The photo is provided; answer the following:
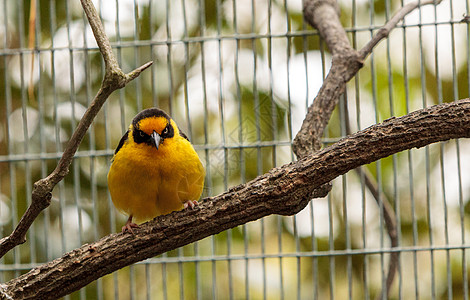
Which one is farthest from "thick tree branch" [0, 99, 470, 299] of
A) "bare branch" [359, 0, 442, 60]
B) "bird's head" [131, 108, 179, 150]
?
"bare branch" [359, 0, 442, 60]

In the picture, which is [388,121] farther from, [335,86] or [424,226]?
[424,226]

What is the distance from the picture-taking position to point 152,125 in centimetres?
266

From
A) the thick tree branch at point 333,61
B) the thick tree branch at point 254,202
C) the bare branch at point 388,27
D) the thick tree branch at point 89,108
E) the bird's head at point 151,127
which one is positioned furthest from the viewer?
the bare branch at point 388,27

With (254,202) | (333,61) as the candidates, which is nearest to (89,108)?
(254,202)

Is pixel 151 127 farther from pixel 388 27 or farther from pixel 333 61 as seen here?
pixel 388 27

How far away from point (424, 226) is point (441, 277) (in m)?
0.36

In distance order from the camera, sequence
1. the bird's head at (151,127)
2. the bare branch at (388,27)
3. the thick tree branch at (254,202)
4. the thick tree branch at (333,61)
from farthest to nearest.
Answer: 1. the bare branch at (388,27)
2. the bird's head at (151,127)
3. the thick tree branch at (333,61)
4. the thick tree branch at (254,202)

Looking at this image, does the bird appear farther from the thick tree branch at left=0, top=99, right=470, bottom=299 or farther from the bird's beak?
the thick tree branch at left=0, top=99, right=470, bottom=299

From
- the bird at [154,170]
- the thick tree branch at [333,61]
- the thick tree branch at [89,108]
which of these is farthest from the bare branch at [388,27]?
the thick tree branch at [89,108]

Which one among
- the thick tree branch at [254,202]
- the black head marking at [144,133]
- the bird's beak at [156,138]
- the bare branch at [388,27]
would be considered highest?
the bare branch at [388,27]

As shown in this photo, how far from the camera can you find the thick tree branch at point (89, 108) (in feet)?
5.30

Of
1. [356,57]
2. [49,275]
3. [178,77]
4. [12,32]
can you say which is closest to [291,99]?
[356,57]

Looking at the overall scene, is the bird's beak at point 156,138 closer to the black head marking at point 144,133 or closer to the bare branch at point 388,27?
the black head marking at point 144,133

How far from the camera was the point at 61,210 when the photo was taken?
320cm
